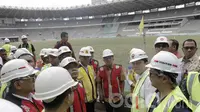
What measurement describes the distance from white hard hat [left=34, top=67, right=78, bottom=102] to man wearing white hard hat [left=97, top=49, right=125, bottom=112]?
98.8 inches

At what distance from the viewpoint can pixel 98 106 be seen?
5.05m

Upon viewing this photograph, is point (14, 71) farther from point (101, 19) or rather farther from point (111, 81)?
point (101, 19)

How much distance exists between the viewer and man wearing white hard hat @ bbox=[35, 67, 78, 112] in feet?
5.37

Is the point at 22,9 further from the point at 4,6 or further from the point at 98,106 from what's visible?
the point at 98,106

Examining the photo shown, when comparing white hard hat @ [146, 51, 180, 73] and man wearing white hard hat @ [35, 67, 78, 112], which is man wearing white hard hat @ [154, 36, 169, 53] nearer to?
white hard hat @ [146, 51, 180, 73]

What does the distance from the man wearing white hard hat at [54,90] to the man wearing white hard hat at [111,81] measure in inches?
98.8

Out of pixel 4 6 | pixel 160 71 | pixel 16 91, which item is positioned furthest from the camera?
pixel 4 6

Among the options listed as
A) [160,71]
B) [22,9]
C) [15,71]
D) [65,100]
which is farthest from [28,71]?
[22,9]

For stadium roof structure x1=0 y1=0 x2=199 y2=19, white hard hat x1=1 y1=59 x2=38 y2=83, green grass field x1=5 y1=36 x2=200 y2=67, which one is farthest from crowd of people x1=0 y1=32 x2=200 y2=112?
stadium roof structure x1=0 y1=0 x2=199 y2=19

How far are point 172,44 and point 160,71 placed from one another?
2554 mm

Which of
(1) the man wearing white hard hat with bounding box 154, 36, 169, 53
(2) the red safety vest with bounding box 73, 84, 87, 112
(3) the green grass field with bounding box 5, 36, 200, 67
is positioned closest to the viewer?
(2) the red safety vest with bounding box 73, 84, 87, 112

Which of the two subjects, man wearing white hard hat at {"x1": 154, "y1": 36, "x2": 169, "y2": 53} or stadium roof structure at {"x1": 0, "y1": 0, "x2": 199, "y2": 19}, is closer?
man wearing white hard hat at {"x1": 154, "y1": 36, "x2": 169, "y2": 53}

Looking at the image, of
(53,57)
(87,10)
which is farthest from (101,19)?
(53,57)

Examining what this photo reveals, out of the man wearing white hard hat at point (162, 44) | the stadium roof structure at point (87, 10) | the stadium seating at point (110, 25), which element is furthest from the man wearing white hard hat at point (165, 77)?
the stadium roof structure at point (87, 10)
